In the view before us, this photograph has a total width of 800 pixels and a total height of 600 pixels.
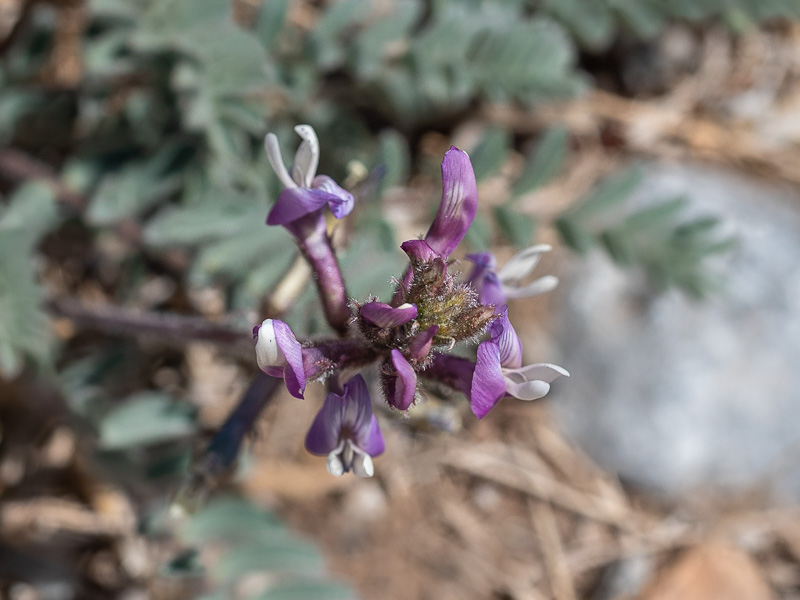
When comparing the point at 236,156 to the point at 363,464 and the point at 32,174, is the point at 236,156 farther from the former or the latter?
the point at 363,464

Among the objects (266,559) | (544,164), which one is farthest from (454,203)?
(266,559)

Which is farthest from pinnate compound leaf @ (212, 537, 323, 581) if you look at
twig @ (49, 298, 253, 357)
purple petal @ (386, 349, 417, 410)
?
purple petal @ (386, 349, 417, 410)

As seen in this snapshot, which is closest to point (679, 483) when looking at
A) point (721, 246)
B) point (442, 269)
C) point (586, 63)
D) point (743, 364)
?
point (743, 364)

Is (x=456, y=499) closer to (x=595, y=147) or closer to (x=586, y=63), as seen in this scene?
(x=595, y=147)

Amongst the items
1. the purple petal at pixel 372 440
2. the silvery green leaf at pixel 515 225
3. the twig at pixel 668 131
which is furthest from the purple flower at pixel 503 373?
the twig at pixel 668 131

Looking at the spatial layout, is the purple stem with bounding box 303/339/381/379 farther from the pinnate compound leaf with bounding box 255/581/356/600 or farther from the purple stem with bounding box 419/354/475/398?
the pinnate compound leaf with bounding box 255/581/356/600

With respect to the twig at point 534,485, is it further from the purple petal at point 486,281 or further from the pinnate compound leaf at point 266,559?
the purple petal at point 486,281
